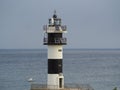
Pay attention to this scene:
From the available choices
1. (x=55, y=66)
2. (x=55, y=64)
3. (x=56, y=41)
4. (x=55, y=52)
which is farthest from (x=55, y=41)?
(x=55, y=66)

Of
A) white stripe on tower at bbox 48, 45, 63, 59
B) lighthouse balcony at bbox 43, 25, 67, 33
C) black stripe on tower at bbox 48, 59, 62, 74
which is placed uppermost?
lighthouse balcony at bbox 43, 25, 67, 33

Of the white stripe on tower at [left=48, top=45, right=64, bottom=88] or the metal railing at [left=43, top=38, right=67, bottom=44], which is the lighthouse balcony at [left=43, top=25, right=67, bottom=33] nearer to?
the metal railing at [left=43, top=38, right=67, bottom=44]

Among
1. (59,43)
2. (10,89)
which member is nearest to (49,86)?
(59,43)

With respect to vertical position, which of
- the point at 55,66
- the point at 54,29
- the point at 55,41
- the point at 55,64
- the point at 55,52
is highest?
the point at 54,29

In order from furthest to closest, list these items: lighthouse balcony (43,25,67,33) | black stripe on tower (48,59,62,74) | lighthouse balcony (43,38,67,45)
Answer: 1. black stripe on tower (48,59,62,74)
2. lighthouse balcony (43,38,67,45)
3. lighthouse balcony (43,25,67,33)

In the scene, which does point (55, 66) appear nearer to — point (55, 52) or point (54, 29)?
point (55, 52)

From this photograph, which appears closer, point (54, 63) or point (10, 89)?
point (54, 63)

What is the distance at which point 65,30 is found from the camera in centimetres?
3462

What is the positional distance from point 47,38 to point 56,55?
1.29 metres

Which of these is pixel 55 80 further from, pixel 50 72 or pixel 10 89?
pixel 10 89

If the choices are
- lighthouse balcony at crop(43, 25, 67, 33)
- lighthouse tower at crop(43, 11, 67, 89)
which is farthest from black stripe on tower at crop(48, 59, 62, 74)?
lighthouse balcony at crop(43, 25, 67, 33)

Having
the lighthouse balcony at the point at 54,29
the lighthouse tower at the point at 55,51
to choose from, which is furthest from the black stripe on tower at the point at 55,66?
the lighthouse balcony at the point at 54,29

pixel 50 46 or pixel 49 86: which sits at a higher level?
pixel 50 46

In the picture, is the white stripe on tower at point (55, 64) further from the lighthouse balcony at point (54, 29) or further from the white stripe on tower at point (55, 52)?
the lighthouse balcony at point (54, 29)
